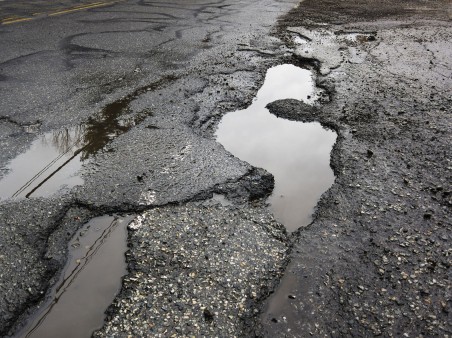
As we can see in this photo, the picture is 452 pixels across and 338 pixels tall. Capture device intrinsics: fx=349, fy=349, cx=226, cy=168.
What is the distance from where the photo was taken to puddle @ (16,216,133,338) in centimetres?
198

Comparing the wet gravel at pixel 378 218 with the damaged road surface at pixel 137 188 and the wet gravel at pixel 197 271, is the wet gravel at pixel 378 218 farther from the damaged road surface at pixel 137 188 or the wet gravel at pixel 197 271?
the damaged road surface at pixel 137 188

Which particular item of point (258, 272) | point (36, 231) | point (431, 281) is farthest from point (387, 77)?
point (36, 231)

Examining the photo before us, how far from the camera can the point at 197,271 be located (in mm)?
2225

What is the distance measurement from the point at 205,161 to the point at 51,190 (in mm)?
1376

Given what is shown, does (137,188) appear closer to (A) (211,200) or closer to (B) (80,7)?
(A) (211,200)

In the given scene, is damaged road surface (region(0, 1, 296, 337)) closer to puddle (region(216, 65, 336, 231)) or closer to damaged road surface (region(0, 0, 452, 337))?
damaged road surface (region(0, 0, 452, 337))

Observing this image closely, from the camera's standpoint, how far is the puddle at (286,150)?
3006mm

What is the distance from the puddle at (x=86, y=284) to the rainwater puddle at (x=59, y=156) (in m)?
0.69

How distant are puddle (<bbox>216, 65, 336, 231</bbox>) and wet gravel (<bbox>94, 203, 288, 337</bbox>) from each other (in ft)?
1.16

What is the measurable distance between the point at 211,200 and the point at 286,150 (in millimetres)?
1307

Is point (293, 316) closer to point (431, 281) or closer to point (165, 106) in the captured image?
point (431, 281)

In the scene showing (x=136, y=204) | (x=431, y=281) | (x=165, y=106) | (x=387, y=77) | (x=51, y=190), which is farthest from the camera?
(x=387, y=77)

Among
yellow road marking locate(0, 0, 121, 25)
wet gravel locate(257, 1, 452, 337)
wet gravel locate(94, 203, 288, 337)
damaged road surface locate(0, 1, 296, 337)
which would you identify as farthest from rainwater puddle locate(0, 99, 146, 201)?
yellow road marking locate(0, 0, 121, 25)

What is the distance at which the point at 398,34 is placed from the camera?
26.8ft
